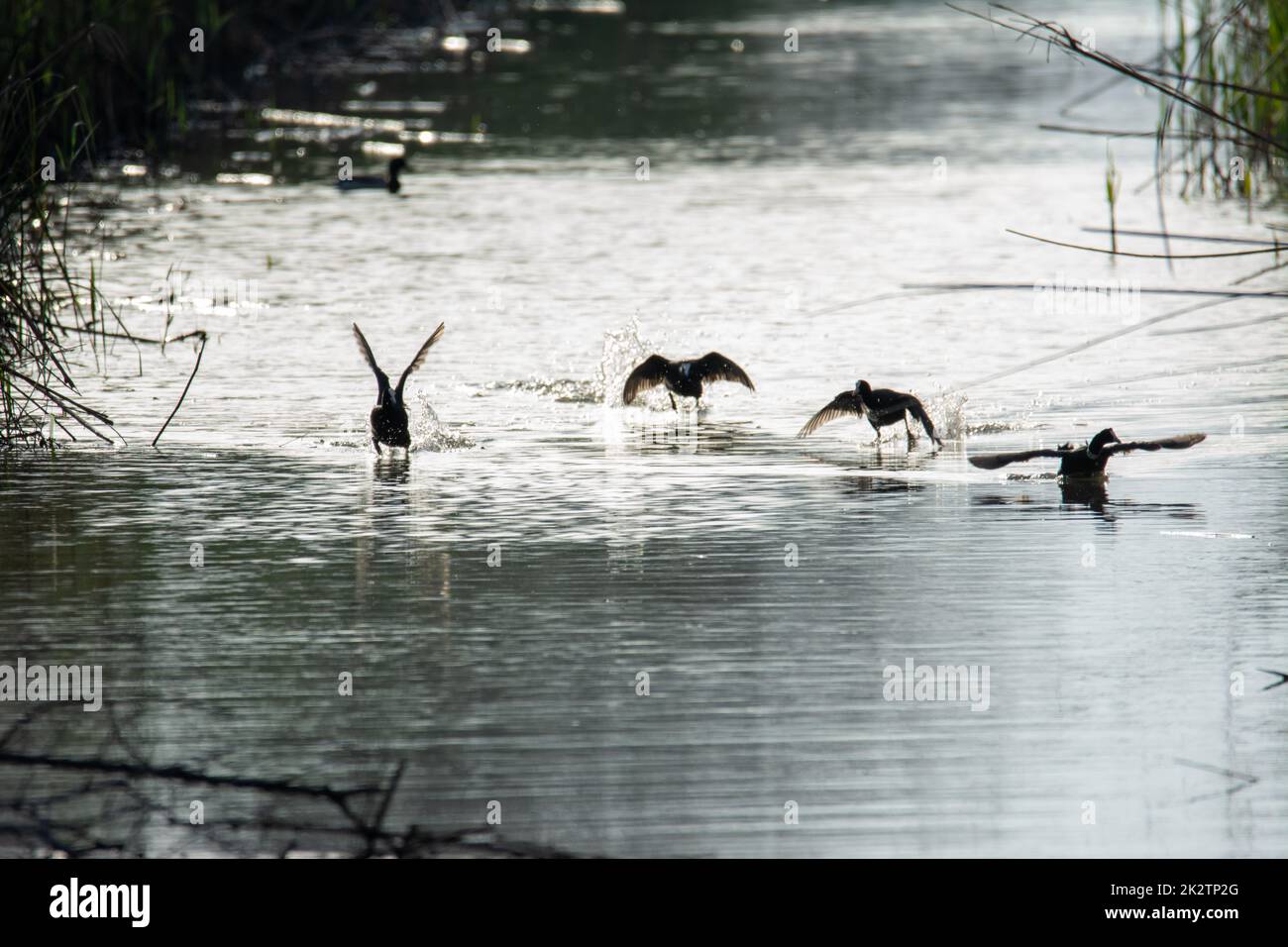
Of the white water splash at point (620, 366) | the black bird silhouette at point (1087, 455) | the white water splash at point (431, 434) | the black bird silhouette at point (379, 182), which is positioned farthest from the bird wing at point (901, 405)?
the black bird silhouette at point (379, 182)

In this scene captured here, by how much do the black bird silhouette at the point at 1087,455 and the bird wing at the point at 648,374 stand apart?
6.25 ft

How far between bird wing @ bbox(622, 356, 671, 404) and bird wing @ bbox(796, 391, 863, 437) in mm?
784

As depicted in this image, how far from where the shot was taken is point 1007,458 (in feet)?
26.4

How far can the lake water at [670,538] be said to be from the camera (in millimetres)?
5160

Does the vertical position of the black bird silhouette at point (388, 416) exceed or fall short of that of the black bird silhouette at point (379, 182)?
it falls short

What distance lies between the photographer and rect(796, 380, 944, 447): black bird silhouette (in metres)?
8.78

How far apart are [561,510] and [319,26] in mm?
19030

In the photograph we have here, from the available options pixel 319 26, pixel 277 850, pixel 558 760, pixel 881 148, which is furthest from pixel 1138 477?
pixel 319 26

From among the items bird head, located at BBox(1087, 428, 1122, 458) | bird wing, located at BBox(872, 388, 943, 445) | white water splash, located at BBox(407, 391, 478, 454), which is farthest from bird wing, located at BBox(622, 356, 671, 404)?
bird head, located at BBox(1087, 428, 1122, 458)

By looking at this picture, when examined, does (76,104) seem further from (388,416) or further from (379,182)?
(388,416)

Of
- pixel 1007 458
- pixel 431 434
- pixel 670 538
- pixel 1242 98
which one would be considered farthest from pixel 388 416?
pixel 1242 98

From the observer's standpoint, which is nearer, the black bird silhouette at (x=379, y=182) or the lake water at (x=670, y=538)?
the lake water at (x=670, y=538)

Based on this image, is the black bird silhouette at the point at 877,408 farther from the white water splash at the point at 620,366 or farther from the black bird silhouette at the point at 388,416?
the black bird silhouette at the point at 388,416

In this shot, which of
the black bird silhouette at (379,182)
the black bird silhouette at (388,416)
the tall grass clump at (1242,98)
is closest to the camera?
the black bird silhouette at (388,416)
